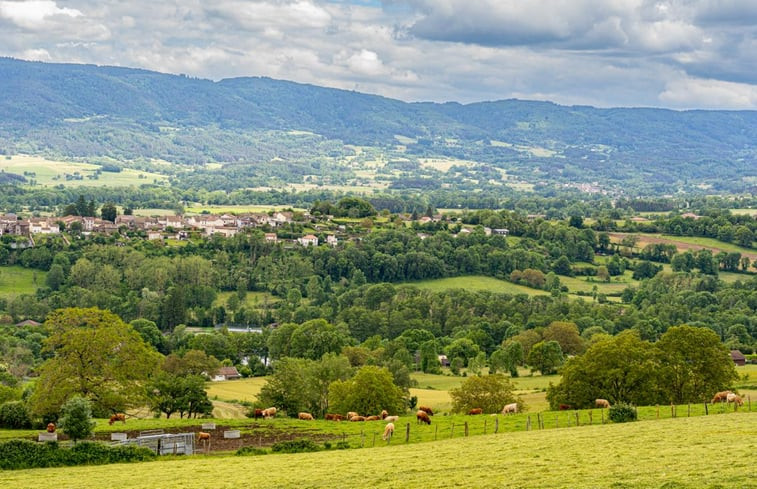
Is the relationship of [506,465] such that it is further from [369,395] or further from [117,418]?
[369,395]

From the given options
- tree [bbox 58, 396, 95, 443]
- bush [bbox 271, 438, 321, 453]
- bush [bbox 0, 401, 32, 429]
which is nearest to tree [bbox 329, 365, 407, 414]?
bush [bbox 271, 438, 321, 453]

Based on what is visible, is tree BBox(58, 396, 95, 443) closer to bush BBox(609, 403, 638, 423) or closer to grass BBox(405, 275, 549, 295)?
Answer: bush BBox(609, 403, 638, 423)

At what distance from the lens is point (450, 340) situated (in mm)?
87250

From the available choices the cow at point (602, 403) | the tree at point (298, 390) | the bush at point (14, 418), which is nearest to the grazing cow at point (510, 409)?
the cow at point (602, 403)

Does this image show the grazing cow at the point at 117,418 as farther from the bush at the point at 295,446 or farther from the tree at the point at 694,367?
the tree at the point at 694,367

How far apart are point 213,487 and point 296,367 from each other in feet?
86.9

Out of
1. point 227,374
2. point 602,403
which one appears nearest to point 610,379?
point 602,403

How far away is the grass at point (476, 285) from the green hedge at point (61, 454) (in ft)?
274

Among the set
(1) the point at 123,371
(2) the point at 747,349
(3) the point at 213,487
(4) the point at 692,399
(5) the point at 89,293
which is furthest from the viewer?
(5) the point at 89,293

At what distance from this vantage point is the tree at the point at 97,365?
1563 inches

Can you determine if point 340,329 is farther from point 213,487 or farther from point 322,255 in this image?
point 213,487

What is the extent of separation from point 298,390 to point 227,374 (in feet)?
89.2

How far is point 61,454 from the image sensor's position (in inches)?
1157

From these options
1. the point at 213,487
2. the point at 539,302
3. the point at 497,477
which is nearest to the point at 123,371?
the point at 213,487
